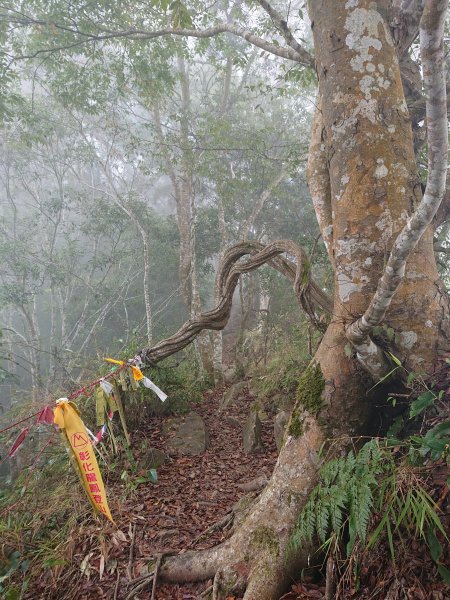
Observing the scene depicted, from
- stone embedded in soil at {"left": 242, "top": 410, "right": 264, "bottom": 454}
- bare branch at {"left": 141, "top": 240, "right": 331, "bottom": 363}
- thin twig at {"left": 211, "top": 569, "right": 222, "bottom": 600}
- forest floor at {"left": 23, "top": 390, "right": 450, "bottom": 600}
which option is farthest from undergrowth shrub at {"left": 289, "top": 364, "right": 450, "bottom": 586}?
stone embedded in soil at {"left": 242, "top": 410, "right": 264, "bottom": 454}

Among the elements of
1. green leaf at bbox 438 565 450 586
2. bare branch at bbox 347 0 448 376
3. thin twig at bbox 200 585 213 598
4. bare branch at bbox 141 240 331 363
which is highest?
bare branch at bbox 347 0 448 376

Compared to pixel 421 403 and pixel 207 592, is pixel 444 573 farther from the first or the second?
pixel 207 592

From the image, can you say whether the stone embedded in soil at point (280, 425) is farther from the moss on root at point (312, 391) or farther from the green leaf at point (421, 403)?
the green leaf at point (421, 403)

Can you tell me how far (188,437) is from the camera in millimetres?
4805

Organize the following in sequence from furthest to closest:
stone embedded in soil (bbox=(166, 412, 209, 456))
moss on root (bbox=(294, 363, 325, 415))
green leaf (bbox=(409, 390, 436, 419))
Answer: stone embedded in soil (bbox=(166, 412, 209, 456)) < moss on root (bbox=(294, 363, 325, 415)) < green leaf (bbox=(409, 390, 436, 419))

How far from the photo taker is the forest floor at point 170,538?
1.94 meters

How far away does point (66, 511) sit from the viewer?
3490 millimetres

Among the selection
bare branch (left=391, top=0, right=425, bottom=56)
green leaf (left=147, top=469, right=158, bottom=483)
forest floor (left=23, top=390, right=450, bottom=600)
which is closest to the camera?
forest floor (left=23, top=390, right=450, bottom=600)

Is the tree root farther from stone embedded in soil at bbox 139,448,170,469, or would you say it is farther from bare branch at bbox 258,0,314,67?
bare branch at bbox 258,0,314,67

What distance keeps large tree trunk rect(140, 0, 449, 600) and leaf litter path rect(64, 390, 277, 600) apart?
0.93 feet

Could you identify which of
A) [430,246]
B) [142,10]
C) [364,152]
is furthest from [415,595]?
[142,10]

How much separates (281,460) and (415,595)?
1.07 metres

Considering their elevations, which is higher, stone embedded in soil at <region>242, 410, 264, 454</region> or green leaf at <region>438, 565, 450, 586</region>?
green leaf at <region>438, 565, 450, 586</region>

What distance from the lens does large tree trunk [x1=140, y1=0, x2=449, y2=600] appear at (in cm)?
257
